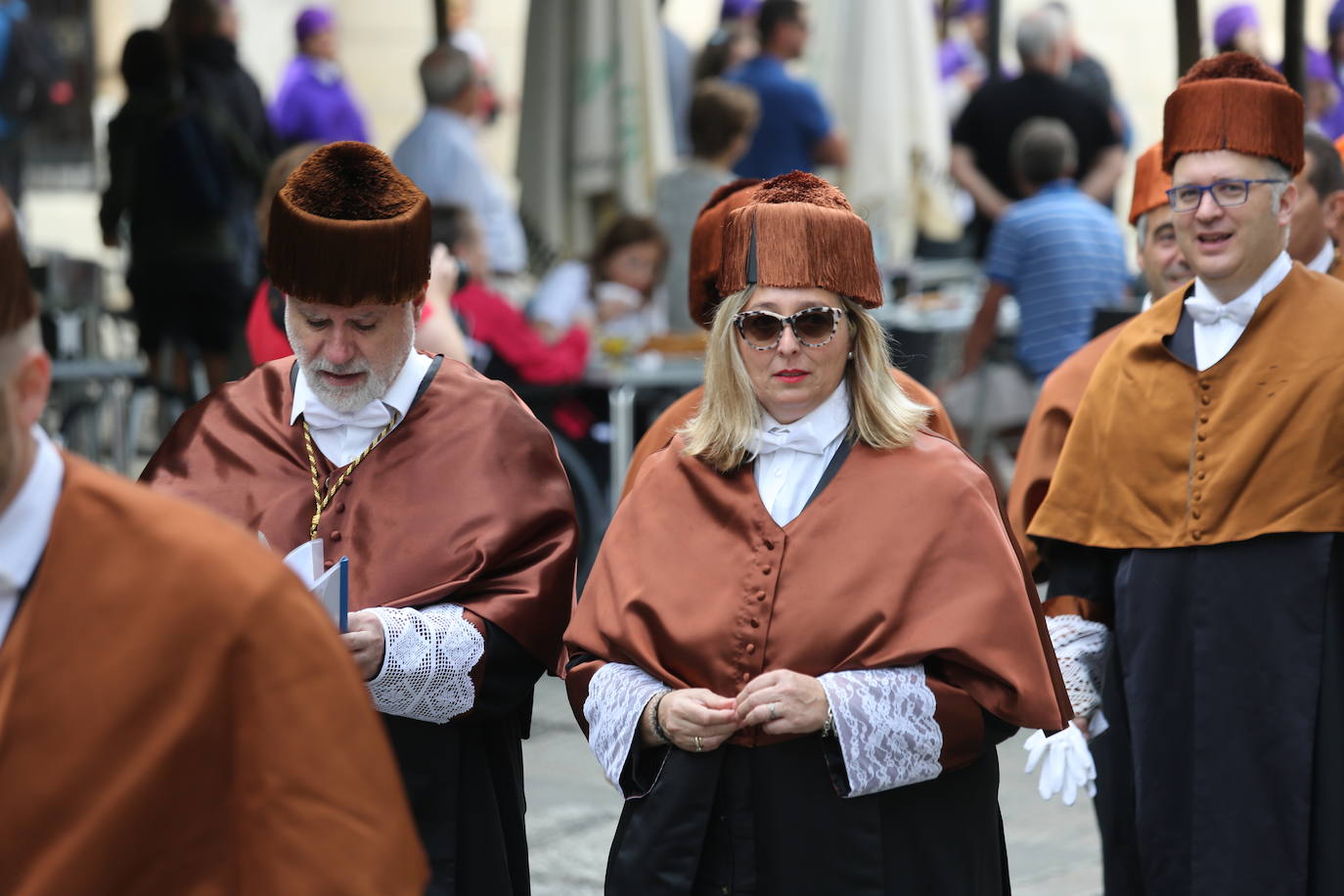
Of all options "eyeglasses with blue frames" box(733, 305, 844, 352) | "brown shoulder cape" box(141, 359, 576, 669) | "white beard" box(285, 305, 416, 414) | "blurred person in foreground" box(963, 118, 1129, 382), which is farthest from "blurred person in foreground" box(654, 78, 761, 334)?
"eyeglasses with blue frames" box(733, 305, 844, 352)

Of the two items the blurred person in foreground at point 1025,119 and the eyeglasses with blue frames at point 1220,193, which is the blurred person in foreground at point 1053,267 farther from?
the eyeglasses with blue frames at point 1220,193

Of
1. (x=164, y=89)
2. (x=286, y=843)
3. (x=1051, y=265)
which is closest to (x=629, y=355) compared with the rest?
(x=1051, y=265)

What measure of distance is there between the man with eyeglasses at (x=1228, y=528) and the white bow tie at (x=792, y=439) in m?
0.97

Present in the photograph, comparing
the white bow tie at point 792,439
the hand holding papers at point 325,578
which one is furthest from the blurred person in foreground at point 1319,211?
the hand holding papers at point 325,578

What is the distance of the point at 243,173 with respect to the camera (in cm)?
938

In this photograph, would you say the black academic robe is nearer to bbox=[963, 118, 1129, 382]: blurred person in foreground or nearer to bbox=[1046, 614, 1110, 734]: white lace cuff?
bbox=[1046, 614, 1110, 734]: white lace cuff

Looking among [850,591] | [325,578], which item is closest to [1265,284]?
[850,591]

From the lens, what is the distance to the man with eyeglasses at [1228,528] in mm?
3949

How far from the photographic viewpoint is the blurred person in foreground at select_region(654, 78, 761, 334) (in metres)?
8.73

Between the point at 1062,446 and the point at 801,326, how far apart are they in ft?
4.24

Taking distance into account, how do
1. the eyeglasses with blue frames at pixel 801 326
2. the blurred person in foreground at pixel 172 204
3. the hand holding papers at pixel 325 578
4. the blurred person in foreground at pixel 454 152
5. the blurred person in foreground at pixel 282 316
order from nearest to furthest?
the hand holding papers at pixel 325 578 → the eyeglasses with blue frames at pixel 801 326 → the blurred person in foreground at pixel 282 316 → the blurred person in foreground at pixel 172 204 → the blurred person in foreground at pixel 454 152

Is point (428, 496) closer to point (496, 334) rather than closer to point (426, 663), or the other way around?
point (426, 663)

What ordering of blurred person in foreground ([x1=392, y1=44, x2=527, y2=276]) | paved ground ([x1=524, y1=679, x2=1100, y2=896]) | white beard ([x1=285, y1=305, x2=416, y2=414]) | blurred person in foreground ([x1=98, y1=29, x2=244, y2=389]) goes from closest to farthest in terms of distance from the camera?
white beard ([x1=285, y1=305, x2=416, y2=414])
paved ground ([x1=524, y1=679, x2=1100, y2=896])
blurred person in foreground ([x1=98, y1=29, x2=244, y2=389])
blurred person in foreground ([x1=392, y1=44, x2=527, y2=276])

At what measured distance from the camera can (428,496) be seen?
11.6 feet
